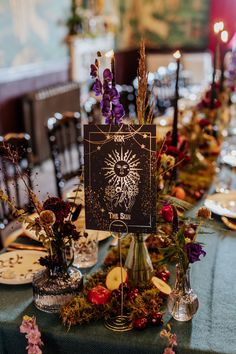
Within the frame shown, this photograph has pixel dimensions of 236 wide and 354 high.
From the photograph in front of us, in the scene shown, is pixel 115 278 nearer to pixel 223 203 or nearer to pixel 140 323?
pixel 140 323

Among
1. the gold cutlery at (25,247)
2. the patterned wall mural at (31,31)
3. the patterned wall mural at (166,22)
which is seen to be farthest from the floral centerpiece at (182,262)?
the patterned wall mural at (166,22)

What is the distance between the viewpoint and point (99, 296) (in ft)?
4.29

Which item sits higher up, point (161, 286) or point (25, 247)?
point (161, 286)

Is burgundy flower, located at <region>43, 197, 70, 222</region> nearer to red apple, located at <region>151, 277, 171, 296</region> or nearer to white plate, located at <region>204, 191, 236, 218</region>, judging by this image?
red apple, located at <region>151, 277, 171, 296</region>

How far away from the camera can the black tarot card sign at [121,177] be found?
4.00 feet

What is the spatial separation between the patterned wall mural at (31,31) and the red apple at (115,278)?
12.0 feet

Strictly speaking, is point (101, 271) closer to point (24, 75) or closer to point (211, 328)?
point (211, 328)

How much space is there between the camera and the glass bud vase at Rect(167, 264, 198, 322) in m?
1.28

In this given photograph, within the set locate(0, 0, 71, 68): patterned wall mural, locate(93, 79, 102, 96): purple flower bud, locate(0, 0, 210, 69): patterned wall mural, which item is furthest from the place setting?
locate(0, 0, 71, 68): patterned wall mural

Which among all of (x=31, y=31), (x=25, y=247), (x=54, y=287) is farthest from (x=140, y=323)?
(x=31, y=31)

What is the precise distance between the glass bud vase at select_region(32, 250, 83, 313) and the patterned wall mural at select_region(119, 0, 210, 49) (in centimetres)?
660

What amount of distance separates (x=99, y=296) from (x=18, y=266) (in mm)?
394

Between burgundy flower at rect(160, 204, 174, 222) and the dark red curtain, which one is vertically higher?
burgundy flower at rect(160, 204, 174, 222)

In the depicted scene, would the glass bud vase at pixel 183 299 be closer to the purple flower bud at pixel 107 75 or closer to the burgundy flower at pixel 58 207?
the burgundy flower at pixel 58 207
